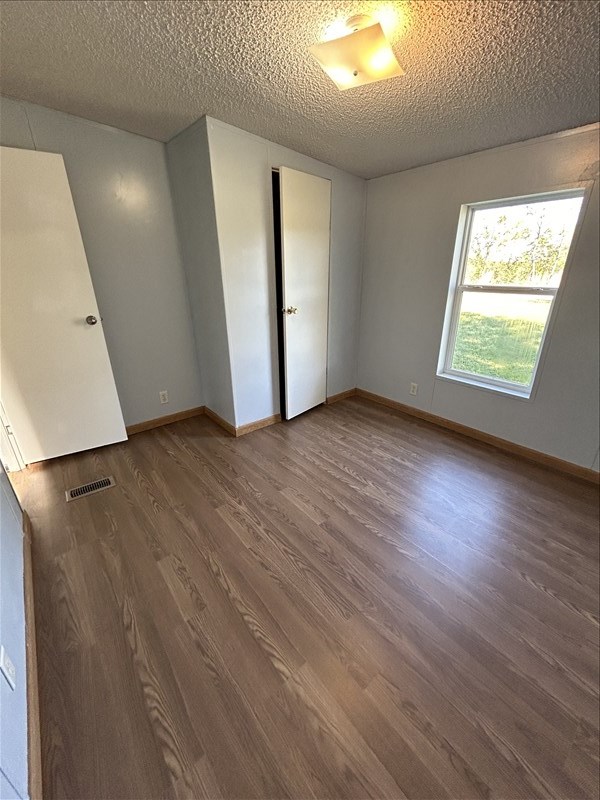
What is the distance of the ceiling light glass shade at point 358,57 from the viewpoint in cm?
A: 117

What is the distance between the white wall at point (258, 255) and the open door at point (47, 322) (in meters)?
0.96

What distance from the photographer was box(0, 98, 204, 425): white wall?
1983 millimetres

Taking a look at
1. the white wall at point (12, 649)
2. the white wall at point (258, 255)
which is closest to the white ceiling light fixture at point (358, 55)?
the white wall at point (258, 255)

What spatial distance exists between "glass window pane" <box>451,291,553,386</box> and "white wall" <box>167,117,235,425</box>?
6.69 ft

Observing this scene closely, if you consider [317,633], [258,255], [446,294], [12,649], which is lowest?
[317,633]

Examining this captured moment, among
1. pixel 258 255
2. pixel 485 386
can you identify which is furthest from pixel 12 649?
pixel 485 386

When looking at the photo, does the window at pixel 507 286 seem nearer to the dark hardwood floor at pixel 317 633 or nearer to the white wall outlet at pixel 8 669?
the dark hardwood floor at pixel 317 633

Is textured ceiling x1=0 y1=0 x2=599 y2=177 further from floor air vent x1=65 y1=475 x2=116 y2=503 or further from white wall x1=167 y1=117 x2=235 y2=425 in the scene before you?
floor air vent x1=65 y1=475 x2=116 y2=503

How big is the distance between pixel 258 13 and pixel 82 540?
244cm

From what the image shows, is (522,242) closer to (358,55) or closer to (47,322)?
(358,55)

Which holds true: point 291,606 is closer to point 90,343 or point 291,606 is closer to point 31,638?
point 31,638

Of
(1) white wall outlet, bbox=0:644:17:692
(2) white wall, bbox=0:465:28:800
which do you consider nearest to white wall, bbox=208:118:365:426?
(2) white wall, bbox=0:465:28:800

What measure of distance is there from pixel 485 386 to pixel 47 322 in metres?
3.30

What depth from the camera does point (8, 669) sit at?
3.10 feet
